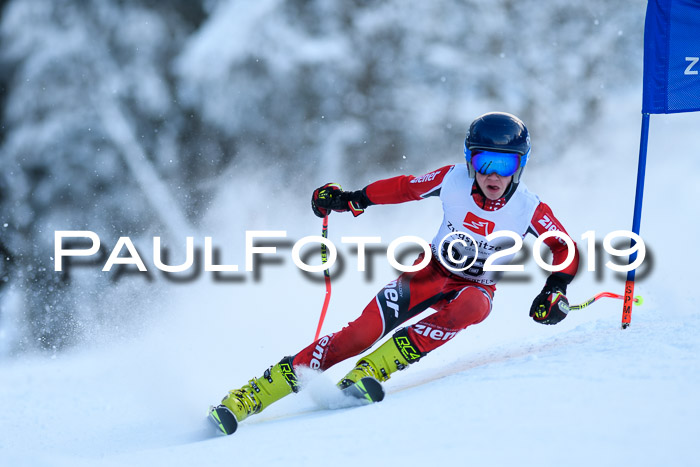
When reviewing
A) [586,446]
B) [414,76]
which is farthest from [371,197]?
[414,76]

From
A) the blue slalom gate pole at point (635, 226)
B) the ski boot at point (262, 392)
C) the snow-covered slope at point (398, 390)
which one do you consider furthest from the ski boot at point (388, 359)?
the blue slalom gate pole at point (635, 226)

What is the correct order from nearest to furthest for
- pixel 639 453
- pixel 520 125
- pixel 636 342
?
pixel 639 453 < pixel 636 342 < pixel 520 125

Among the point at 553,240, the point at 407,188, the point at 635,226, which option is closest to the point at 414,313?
the point at 407,188

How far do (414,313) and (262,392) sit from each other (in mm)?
811

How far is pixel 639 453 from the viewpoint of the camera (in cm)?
187

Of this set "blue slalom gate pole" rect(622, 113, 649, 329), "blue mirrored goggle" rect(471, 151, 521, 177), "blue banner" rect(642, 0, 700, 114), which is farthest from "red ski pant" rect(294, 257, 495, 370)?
"blue banner" rect(642, 0, 700, 114)

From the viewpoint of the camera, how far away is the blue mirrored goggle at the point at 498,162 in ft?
10.1

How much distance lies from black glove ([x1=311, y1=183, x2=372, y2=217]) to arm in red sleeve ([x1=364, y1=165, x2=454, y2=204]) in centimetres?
5

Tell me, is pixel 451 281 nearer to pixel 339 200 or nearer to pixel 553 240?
pixel 553 240

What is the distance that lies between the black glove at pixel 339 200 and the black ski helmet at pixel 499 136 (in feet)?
2.18

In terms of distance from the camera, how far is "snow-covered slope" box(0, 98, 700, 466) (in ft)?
6.79

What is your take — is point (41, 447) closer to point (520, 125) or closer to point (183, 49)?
point (520, 125)

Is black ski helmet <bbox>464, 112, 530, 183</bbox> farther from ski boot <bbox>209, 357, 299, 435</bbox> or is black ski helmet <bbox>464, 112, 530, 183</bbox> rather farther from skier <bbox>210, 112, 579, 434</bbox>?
ski boot <bbox>209, 357, 299, 435</bbox>

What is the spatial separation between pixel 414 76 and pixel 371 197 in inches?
365
